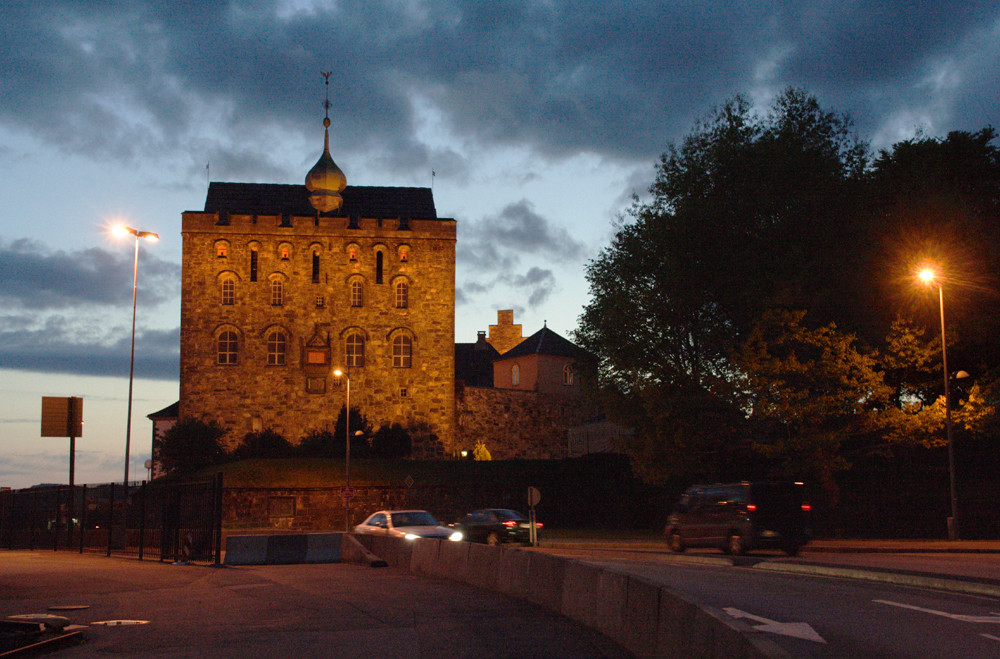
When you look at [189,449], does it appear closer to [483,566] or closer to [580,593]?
[483,566]

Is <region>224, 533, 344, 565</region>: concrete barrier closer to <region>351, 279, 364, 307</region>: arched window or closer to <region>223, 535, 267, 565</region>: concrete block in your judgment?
<region>223, 535, 267, 565</region>: concrete block

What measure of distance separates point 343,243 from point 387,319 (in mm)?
5791

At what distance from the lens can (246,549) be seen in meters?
23.4

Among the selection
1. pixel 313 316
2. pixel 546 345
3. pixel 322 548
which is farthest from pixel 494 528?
pixel 546 345

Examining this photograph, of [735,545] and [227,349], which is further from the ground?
[227,349]

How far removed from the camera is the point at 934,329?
1407 inches

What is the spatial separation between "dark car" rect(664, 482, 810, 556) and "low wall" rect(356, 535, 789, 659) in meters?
8.08

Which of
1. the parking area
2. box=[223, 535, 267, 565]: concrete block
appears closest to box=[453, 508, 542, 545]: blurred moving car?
box=[223, 535, 267, 565]: concrete block

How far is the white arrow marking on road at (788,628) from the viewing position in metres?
9.46

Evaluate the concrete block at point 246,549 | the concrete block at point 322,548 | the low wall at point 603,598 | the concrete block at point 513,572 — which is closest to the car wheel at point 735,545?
the low wall at point 603,598

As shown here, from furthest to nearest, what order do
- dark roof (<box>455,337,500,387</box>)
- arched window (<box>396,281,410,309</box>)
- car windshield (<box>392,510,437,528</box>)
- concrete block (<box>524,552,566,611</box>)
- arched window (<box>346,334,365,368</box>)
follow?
dark roof (<box>455,337,500,387</box>) → arched window (<box>396,281,410,309</box>) → arched window (<box>346,334,365,368</box>) → car windshield (<box>392,510,437,528</box>) → concrete block (<box>524,552,566,611</box>)

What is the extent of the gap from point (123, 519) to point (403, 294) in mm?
42247

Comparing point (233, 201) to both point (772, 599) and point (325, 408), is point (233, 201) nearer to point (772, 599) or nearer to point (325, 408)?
point (325, 408)

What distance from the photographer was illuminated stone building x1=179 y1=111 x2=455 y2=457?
6619 centimetres
